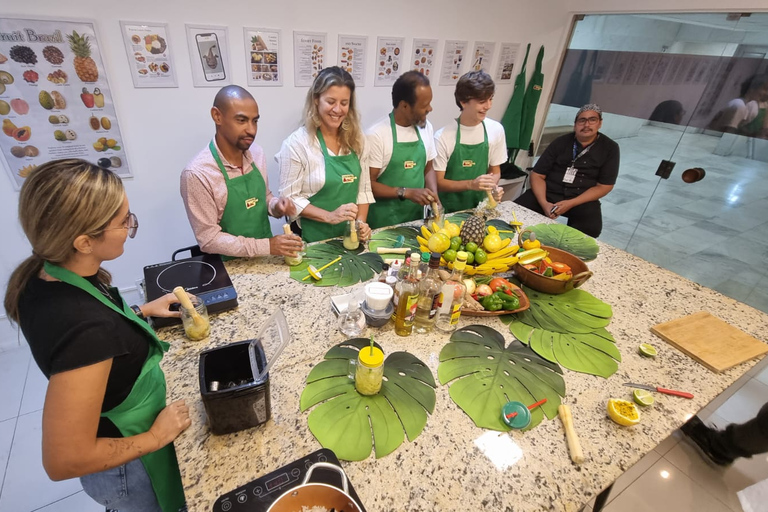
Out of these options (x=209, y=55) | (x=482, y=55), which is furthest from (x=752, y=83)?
(x=209, y=55)

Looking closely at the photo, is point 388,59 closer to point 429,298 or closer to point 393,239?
point 393,239

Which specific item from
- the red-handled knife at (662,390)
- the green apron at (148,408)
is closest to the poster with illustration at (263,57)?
the green apron at (148,408)

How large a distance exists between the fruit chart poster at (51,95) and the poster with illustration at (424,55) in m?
2.21

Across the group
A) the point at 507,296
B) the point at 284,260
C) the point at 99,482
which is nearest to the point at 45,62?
the point at 284,260

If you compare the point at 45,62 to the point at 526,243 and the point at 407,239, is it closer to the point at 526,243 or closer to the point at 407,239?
the point at 407,239

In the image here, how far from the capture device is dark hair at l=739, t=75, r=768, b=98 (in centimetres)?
274

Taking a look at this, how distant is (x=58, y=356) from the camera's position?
758mm

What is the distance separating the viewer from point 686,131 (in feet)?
10.6

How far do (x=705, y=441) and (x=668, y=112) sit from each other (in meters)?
2.82

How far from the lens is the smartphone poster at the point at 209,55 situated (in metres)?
2.20

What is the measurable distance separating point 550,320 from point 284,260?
1230mm

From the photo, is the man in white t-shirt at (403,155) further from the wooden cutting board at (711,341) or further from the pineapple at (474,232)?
the wooden cutting board at (711,341)

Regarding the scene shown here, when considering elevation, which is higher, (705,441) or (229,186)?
(229,186)

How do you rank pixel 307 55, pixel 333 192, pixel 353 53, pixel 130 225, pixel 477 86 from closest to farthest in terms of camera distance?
pixel 130 225 < pixel 333 192 < pixel 477 86 < pixel 307 55 < pixel 353 53
